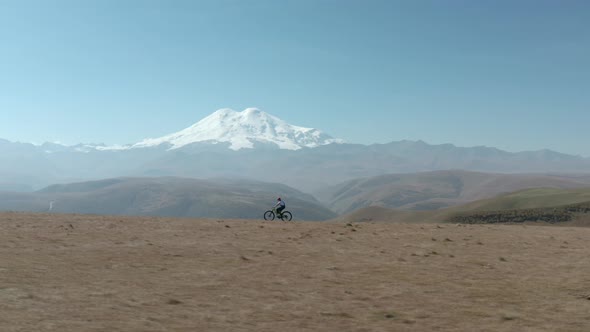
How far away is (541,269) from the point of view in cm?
2406

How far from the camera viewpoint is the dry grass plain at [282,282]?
14258 mm

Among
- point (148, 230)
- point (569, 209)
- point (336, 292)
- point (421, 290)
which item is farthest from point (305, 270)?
point (569, 209)

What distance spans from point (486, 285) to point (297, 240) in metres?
15.0

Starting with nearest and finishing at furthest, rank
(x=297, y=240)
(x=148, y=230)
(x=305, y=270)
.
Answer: (x=305, y=270) → (x=297, y=240) → (x=148, y=230)

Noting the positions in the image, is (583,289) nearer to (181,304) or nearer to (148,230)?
(181,304)

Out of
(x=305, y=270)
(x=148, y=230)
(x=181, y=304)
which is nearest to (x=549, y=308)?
(x=305, y=270)

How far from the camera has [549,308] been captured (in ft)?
53.8

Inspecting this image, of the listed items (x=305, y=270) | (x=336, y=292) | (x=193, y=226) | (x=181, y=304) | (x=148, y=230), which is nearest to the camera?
(x=181, y=304)

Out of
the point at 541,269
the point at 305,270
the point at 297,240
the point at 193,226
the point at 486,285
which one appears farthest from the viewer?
the point at 193,226

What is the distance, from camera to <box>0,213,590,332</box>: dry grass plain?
14.3 meters

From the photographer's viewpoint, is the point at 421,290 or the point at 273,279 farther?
the point at 273,279

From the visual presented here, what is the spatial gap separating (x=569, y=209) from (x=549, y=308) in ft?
510

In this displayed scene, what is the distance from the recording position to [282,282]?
1973cm

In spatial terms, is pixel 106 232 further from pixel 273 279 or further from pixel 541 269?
pixel 541 269
